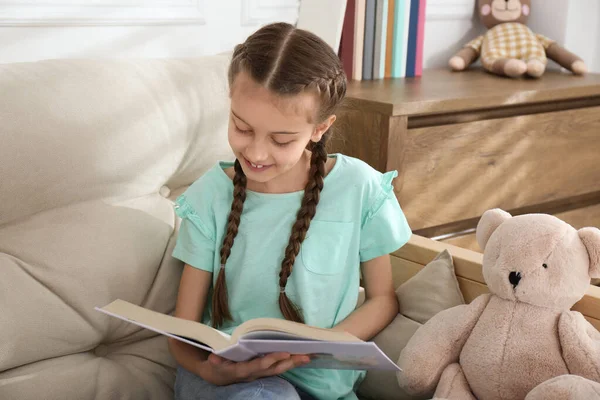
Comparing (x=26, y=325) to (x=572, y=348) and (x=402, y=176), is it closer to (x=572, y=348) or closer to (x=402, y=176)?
(x=572, y=348)

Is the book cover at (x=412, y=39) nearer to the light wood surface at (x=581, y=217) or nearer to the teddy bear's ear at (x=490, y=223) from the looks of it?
the light wood surface at (x=581, y=217)

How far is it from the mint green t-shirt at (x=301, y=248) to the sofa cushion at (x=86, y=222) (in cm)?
9

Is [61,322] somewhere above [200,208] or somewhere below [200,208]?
below

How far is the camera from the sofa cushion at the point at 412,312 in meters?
1.31

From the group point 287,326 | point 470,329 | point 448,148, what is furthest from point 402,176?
point 287,326

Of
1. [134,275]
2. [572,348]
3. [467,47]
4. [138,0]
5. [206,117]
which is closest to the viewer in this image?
[572,348]

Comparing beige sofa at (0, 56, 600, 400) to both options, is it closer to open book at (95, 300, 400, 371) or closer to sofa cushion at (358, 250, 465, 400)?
sofa cushion at (358, 250, 465, 400)

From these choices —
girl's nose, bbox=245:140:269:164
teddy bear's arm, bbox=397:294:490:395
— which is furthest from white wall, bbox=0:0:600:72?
teddy bear's arm, bbox=397:294:490:395

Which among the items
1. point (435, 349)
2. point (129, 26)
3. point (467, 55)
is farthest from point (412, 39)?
point (435, 349)

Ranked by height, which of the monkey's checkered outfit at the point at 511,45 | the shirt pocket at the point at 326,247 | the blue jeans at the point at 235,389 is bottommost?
the blue jeans at the point at 235,389

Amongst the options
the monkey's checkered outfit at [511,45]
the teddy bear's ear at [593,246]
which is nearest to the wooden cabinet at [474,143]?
the monkey's checkered outfit at [511,45]

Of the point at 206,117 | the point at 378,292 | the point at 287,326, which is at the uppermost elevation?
the point at 206,117

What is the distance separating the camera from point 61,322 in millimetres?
1182

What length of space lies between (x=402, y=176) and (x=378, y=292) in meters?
0.49
